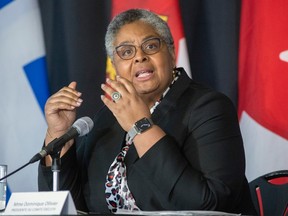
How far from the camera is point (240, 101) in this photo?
296cm

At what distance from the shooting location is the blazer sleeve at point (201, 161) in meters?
1.91

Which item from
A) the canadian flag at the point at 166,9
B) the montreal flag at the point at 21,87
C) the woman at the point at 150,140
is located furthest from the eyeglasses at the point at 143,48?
the montreal flag at the point at 21,87

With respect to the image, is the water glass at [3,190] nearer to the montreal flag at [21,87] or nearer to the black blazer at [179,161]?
the black blazer at [179,161]

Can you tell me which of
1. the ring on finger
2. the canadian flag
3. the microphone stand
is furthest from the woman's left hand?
the canadian flag

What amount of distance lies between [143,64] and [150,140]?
390 mm

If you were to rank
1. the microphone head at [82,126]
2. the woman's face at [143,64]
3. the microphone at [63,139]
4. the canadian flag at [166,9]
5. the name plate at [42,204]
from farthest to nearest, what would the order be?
the canadian flag at [166,9] → the woman's face at [143,64] → the microphone head at [82,126] → the microphone at [63,139] → the name plate at [42,204]

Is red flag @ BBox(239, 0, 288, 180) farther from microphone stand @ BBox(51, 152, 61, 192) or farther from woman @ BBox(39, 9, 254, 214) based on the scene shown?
microphone stand @ BBox(51, 152, 61, 192)

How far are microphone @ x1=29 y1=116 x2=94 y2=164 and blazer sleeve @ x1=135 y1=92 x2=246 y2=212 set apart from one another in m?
0.20

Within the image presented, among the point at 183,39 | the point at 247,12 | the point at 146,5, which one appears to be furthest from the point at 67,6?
the point at 247,12

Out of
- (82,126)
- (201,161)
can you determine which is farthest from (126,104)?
(201,161)

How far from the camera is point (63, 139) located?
5.94 feet

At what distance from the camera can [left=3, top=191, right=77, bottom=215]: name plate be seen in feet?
4.97

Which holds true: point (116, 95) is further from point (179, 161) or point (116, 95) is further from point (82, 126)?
point (179, 161)

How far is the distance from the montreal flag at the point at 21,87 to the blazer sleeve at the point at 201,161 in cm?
105
